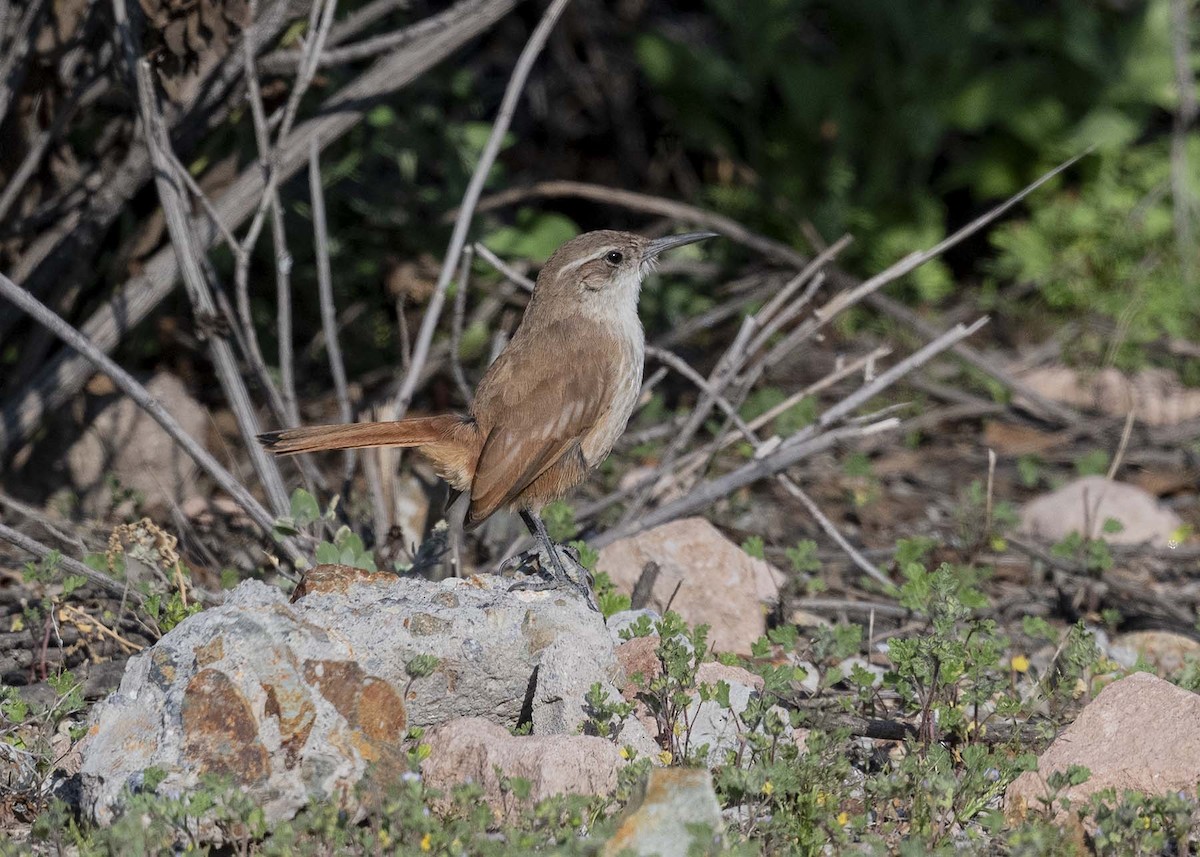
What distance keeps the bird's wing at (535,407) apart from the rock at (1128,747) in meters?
1.72

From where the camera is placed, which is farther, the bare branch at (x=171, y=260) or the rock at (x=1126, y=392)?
the rock at (x=1126, y=392)

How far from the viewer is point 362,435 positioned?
170 inches

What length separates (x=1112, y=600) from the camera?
531 centimetres

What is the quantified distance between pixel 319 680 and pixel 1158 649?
2.97 metres

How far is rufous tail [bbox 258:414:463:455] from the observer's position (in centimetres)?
422

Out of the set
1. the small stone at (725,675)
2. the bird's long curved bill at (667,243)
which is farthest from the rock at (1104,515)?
the small stone at (725,675)

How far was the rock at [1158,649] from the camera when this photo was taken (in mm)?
4844

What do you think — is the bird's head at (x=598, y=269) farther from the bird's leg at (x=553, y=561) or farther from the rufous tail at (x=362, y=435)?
the bird's leg at (x=553, y=561)

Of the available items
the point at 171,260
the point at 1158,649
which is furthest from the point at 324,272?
the point at 1158,649

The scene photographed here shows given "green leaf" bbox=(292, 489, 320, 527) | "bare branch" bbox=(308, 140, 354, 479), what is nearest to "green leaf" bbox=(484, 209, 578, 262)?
"bare branch" bbox=(308, 140, 354, 479)

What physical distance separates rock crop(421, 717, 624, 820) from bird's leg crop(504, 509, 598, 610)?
2.02 feet

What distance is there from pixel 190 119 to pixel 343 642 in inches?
92.4

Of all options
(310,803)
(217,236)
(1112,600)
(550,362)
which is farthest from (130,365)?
(1112,600)

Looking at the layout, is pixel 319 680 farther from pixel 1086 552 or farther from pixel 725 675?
pixel 1086 552
